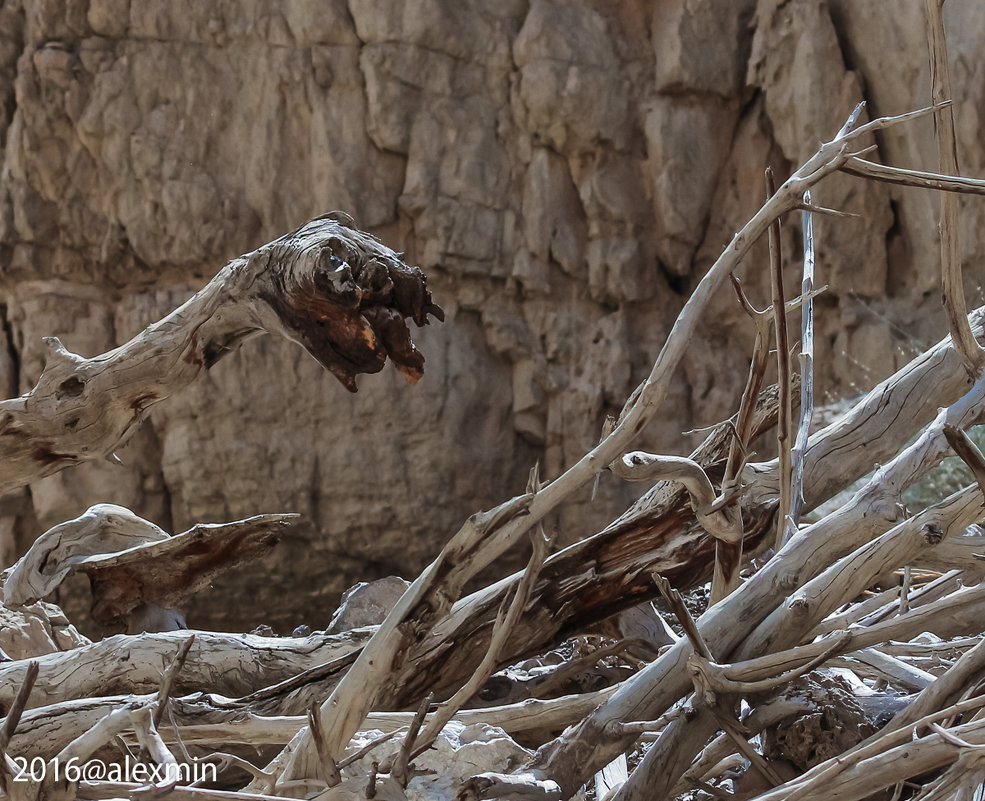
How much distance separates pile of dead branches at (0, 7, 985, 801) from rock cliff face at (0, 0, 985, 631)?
3.71m

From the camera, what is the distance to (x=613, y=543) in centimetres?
157

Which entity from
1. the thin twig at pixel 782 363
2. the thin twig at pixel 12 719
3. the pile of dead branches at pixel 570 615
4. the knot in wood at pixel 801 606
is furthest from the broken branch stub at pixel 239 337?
the thin twig at pixel 12 719

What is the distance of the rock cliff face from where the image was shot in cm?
562

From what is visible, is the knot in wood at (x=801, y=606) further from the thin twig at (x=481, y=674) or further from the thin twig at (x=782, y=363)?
the thin twig at (x=481, y=674)

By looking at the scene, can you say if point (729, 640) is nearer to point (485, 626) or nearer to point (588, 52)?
point (485, 626)

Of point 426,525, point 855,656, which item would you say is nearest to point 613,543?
point 855,656

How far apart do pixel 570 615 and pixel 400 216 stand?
4534mm

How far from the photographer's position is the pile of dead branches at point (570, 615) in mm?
1022

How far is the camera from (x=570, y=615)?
154 cm

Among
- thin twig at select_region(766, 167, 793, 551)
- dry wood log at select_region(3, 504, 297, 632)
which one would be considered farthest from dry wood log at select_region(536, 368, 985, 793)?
dry wood log at select_region(3, 504, 297, 632)

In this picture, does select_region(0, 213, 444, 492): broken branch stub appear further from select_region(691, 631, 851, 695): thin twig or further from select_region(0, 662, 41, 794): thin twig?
select_region(0, 662, 41, 794): thin twig

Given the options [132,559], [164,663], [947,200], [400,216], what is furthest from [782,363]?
[400,216]

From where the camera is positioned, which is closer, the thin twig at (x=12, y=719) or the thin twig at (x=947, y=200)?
the thin twig at (x=12, y=719)

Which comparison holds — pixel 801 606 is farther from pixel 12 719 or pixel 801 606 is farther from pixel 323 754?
pixel 12 719
